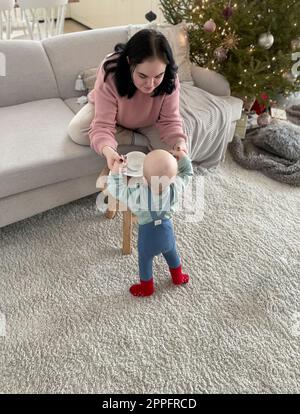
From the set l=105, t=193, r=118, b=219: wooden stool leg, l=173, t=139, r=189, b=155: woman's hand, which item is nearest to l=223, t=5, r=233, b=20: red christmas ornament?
l=173, t=139, r=189, b=155: woman's hand

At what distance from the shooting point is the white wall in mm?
3355

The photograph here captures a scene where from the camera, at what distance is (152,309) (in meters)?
1.46

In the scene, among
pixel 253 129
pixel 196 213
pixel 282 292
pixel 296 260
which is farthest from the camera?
pixel 253 129

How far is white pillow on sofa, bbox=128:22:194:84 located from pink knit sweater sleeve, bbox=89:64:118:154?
761 millimetres

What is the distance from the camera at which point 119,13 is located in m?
3.75

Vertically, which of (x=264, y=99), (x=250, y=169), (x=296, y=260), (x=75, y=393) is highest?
(x=264, y=99)

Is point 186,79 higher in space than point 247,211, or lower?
higher

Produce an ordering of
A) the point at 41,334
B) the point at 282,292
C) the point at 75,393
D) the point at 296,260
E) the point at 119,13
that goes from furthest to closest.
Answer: the point at 119,13 → the point at 296,260 → the point at 282,292 → the point at 41,334 → the point at 75,393

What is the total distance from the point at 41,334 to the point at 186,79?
164 cm

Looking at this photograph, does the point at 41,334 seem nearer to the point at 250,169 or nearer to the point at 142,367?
the point at 142,367

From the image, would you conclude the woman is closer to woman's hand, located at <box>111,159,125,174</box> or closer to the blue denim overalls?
woman's hand, located at <box>111,159,125,174</box>

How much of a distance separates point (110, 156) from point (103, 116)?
0.73 feet

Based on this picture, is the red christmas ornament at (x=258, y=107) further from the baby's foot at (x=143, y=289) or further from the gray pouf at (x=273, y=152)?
the baby's foot at (x=143, y=289)

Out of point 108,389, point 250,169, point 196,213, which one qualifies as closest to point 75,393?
point 108,389
